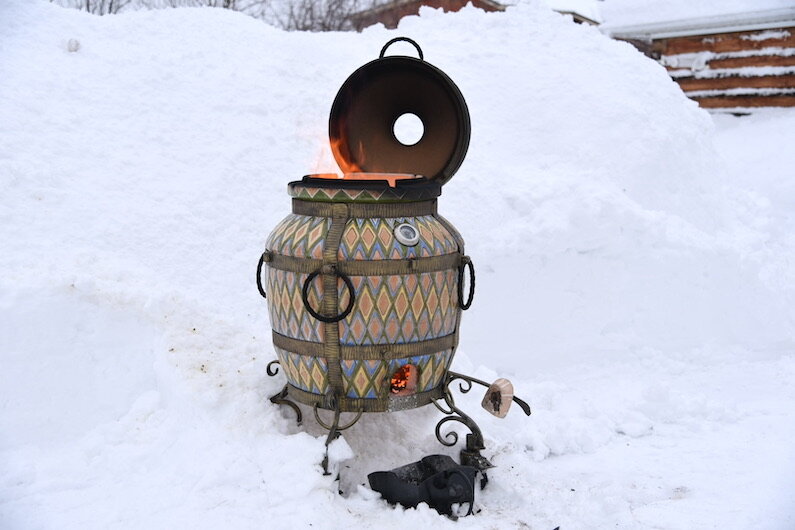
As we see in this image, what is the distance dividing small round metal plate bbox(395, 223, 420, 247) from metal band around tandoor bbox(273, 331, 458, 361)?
1.56 feet

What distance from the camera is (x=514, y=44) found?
783 cm

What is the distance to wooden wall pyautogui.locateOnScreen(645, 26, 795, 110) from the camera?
11766 mm

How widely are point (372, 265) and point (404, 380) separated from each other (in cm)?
66

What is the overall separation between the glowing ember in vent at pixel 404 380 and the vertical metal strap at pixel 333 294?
28 centimetres

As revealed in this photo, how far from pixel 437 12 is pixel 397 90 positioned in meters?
4.49

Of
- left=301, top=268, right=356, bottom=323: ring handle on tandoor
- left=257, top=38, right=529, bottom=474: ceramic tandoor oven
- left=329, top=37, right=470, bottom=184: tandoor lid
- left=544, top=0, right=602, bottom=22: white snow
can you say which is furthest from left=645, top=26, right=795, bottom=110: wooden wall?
left=301, top=268, right=356, bottom=323: ring handle on tandoor

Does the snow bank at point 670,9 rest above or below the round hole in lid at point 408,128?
above

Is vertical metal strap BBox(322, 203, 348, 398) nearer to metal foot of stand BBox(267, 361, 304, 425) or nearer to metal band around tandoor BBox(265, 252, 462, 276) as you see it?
metal band around tandoor BBox(265, 252, 462, 276)

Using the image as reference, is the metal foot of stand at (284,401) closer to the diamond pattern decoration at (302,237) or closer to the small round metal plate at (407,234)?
the diamond pattern decoration at (302,237)

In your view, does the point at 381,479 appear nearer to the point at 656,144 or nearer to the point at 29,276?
the point at 29,276

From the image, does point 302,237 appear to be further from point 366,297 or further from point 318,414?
point 318,414

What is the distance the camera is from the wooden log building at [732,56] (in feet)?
38.5

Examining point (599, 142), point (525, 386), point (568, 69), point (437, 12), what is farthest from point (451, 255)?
point (437, 12)

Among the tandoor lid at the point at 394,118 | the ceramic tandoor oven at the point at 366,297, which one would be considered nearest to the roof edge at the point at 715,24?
the tandoor lid at the point at 394,118
